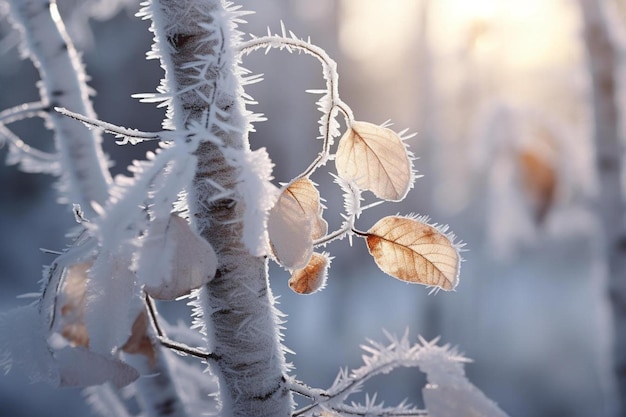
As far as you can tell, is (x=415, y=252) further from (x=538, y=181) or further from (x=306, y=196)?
(x=538, y=181)

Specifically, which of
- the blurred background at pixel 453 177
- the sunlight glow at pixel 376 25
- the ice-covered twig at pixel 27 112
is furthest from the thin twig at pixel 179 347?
the sunlight glow at pixel 376 25

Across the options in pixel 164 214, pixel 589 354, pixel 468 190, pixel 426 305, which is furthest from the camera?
pixel 468 190

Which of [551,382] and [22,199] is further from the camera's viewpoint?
[22,199]

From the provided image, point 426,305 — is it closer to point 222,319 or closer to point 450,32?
point 450,32

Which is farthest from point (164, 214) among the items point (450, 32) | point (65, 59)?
point (450, 32)

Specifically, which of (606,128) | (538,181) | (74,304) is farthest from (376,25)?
(74,304)

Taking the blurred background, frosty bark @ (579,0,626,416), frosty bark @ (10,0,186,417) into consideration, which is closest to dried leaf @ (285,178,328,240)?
frosty bark @ (10,0,186,417)

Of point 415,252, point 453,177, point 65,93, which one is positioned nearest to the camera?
point 415,252
